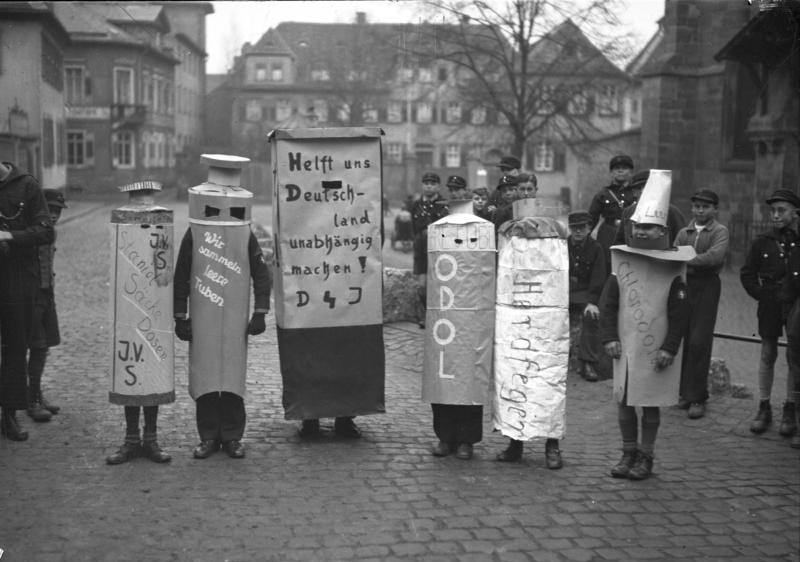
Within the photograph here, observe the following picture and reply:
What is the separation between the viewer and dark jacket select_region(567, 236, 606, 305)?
9891 millimetres

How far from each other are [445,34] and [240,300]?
59.9 ft

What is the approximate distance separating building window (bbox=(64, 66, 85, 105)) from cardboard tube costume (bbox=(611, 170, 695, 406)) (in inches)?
2043

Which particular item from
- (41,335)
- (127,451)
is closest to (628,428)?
(127,451)

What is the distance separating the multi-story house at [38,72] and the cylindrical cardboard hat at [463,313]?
23.2m

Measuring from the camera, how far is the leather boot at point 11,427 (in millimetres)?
7664

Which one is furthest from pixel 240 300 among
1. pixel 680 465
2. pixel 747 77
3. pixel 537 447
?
pixel 747 77

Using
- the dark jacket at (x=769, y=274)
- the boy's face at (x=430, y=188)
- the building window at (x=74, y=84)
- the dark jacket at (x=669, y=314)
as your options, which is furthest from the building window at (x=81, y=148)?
the dark jacket at (x=669, y=314)

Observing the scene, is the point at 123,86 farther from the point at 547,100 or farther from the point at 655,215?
the point at 655,215

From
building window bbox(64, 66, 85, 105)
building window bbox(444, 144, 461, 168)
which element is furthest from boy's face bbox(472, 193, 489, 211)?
building window bbox(444, 144, 461, 168)

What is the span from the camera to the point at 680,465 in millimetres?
7484

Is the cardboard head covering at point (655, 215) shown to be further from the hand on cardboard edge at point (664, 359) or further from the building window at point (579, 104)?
the building window at point (579, 104)

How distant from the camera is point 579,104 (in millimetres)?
27891

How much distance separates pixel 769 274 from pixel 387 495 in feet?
12.9

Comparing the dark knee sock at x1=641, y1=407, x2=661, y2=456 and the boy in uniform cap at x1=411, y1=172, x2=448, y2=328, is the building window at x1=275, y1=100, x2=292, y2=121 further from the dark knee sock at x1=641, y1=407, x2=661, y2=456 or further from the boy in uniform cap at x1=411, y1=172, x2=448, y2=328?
the dark knee sock at x1=641, y1=407, x2=661, y2=456
